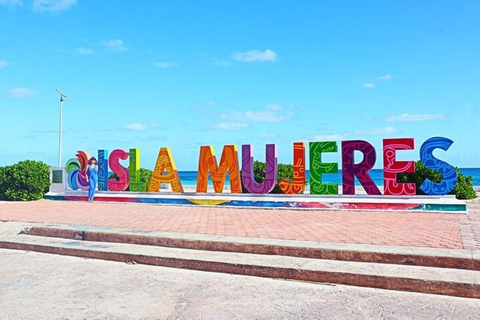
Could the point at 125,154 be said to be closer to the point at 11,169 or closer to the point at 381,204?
the point at 11,169

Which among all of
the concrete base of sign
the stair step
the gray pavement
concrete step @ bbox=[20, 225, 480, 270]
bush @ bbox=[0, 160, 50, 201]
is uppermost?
bush @ bbox=[0, 160, 50, 201]

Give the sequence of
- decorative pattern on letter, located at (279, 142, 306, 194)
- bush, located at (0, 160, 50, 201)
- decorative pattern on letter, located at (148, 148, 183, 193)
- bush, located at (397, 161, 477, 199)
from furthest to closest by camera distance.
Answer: bush, located at (0, 160, 50, 201), decorative pattern on letter, located at (148, 148, 183, 193), bush, located at (397, 161, 477, 199), decorative pattern on letter, located at (279, 142, 306, 194)

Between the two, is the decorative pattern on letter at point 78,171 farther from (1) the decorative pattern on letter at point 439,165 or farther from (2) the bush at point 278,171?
(1) the decorative pattern on letter at point 439,165

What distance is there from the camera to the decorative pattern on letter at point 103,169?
17938 millimetres

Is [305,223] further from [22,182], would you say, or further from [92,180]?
[22,182]

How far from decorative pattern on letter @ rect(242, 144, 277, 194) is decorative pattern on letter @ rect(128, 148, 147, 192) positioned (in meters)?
4.68

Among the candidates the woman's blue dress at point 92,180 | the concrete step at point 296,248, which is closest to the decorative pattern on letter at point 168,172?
the woman's blue dress at point 92,180

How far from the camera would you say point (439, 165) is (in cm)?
1270

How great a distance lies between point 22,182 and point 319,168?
13.5m

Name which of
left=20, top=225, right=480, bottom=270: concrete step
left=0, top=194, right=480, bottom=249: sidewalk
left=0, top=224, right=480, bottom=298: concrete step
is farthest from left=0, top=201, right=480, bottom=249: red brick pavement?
left=0, top=224, right=480, bottom=298: concrete step

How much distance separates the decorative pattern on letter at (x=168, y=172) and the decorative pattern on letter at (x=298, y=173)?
14.6 ft

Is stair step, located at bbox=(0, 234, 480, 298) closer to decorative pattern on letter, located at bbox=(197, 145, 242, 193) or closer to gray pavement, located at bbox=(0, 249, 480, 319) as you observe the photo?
gray pavement, located at bbox=(0, 249, 480, 319)

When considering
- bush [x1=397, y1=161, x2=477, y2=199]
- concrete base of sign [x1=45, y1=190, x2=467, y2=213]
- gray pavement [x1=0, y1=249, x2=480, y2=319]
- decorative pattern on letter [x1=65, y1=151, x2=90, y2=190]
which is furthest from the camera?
decorative pattern on letter [x1=65, y1=151, x2=90, y2=190]

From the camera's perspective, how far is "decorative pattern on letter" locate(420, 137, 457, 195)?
497 inches
